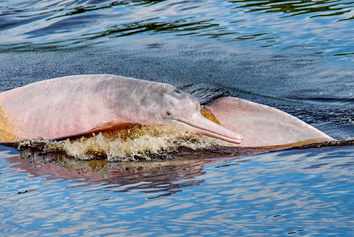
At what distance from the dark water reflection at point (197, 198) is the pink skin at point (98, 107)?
2.80 feet

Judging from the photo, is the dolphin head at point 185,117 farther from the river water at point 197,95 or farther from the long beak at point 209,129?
the river water at point 197,95

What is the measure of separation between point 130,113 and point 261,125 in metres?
1.38

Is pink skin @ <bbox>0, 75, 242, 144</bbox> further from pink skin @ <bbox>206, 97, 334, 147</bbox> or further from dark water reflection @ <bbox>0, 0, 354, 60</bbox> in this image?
dark water reflection @ <bbox>0, 0, 354, 60</bbox>

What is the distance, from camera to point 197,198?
14.7ft

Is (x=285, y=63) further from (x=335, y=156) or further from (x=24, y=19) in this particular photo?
(x=24, y=19)

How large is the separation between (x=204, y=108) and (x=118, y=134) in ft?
3.41

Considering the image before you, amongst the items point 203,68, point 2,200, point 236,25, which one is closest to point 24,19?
point 236,25

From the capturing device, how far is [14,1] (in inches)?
850

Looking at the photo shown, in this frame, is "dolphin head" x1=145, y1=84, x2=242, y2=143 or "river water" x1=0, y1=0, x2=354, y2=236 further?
"dolphin head" x1=145, y1=84, x2=242, y2=143

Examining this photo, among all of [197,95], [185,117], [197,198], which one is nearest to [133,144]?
[185,117]

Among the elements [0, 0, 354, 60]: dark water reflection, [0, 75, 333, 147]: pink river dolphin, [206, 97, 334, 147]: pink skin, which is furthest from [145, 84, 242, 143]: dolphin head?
[0, 0, 354, 60]: dark water reflection

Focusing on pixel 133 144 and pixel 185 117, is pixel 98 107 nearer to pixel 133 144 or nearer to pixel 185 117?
pixel 133 144

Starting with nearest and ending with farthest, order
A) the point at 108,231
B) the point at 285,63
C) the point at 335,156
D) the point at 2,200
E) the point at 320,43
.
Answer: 1. the point at 108,231
2. the point at 2,200
3. the point at 335,156
4. the point at 285,63
5. the point at 320,43

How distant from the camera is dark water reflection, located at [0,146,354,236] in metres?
3.94
